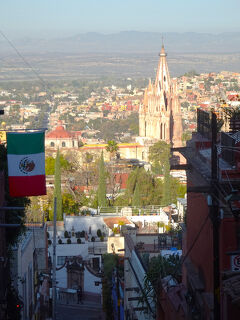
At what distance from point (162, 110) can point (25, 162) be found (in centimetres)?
7247

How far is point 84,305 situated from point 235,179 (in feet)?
41.9

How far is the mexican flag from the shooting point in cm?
974

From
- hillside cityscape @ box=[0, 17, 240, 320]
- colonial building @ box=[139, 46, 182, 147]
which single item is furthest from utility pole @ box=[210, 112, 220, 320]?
colonial building @ box=[139, 46, 182, 147]

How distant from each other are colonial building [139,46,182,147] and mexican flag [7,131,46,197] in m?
70.1

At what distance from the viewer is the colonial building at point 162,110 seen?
80938 mm

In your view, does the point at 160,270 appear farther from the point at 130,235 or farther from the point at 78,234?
the point at 78,234

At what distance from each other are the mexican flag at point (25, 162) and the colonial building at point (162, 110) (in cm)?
7012

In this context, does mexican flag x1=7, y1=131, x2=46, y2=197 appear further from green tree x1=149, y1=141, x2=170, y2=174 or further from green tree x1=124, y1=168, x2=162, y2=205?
green tree x1=149, y1=141, x2=170, y2=174

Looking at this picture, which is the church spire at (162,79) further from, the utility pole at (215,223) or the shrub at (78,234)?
the utility pole at (215,223)

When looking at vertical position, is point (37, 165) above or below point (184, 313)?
above

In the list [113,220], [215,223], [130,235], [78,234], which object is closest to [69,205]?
[113,220]

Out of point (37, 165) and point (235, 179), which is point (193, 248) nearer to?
point (235, 179)

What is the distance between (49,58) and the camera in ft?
528

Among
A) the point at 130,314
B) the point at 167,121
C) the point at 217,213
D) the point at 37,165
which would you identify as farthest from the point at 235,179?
the point at 167,121
